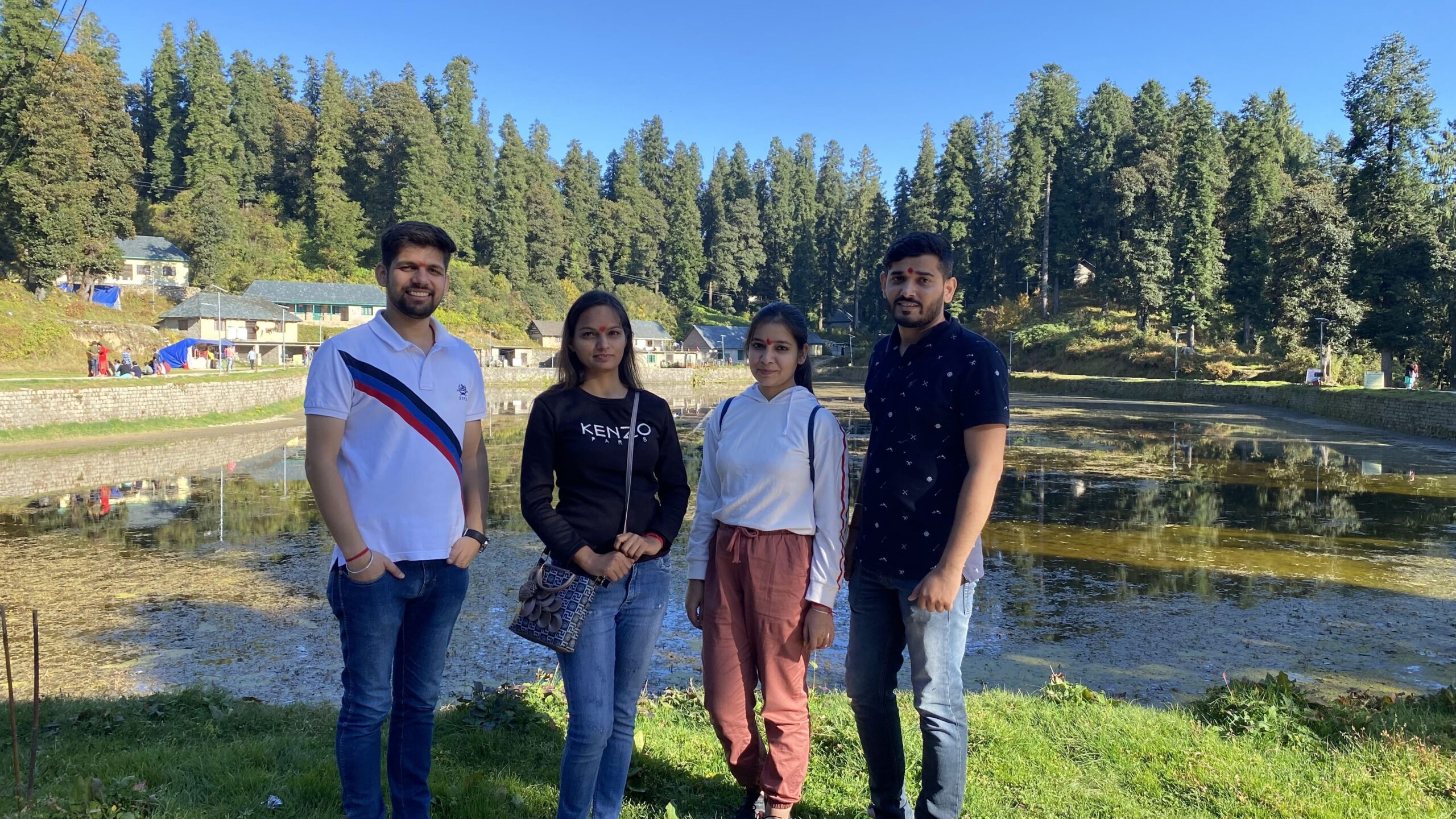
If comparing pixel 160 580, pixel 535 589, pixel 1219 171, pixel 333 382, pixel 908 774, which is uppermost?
pixel 1219 171

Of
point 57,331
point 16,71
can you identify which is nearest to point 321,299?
point 16,71

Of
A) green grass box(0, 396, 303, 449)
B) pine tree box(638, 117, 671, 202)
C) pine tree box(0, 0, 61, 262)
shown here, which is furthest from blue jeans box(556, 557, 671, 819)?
pine tree box(638, 117, 671, 202)

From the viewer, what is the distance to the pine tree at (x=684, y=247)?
285ft

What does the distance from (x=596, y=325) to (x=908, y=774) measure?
88.9 inches

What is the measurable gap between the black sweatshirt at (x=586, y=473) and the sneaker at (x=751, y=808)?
1046 millimetres

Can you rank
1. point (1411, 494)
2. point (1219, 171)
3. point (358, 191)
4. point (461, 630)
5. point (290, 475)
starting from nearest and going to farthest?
point (461, 630), point (1411, 494), point (290, 475), point (1219, 171), point (358, 191)

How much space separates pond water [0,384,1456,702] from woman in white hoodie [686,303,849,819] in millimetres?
3157

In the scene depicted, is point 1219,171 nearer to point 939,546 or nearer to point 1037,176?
point 1037,176

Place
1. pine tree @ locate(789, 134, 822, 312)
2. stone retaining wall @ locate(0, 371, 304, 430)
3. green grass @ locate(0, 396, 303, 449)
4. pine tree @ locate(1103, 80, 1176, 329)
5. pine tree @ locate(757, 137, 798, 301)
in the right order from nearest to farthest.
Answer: green grass @ locate(0, 396, 303, 449), stone retaining wall @ locate(0, 371, 304, 430), pine tree @ locate(1103, 80, 1176, 329), pine tree @ locate(789, 134, 822, 312), pine tree @ locate(757, 137, 798, 301)

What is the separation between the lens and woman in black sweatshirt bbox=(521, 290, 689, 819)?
2.59 m

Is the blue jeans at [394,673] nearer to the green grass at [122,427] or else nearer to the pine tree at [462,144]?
the green grass at [122,427]

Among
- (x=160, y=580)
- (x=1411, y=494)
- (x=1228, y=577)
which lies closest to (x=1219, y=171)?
(x=1411, y=494)

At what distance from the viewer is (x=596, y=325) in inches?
109

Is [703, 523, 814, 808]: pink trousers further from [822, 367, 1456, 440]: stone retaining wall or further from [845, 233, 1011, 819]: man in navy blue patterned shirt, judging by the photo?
[822, 367, 1456, 440]: stone retaining wall
